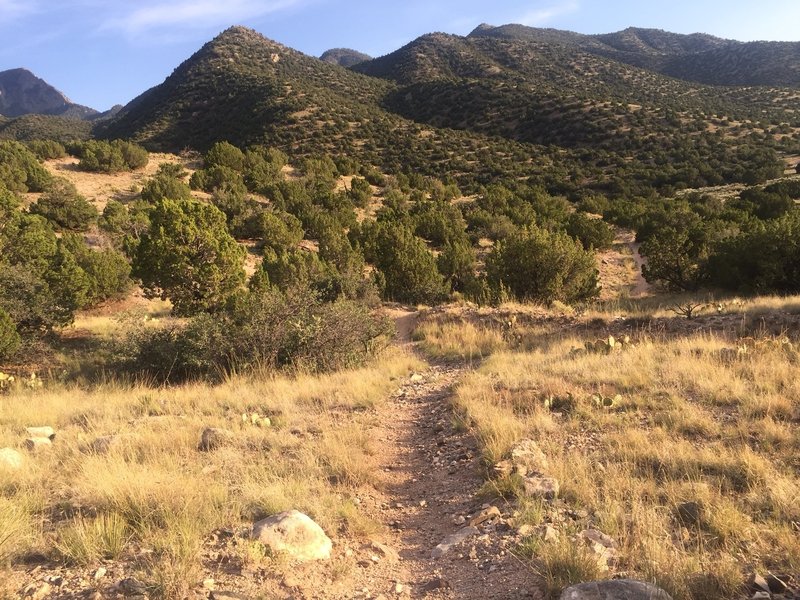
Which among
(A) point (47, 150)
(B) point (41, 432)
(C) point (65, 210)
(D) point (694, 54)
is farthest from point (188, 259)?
(D) point (694, 54)

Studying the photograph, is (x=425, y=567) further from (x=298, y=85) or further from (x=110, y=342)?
(x=298, y=85)

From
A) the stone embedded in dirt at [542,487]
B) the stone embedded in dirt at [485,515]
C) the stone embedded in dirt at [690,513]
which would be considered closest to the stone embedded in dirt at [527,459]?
the stone embedded in dirt at [542,487]

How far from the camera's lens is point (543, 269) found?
47.0 ft

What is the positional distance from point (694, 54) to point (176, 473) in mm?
113388

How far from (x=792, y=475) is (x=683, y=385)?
7.56ft

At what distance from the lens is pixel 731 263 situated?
15.0 m

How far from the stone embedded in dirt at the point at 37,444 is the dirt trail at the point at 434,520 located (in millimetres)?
3190

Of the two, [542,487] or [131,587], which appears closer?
[131,587]

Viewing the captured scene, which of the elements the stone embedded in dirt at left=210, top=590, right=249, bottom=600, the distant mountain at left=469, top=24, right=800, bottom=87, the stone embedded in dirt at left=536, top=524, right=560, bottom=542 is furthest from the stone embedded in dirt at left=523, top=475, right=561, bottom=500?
the distant mountain at left=469, top=24, right=800, bottom=87

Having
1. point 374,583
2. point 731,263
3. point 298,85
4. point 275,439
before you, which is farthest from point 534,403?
point 298,85

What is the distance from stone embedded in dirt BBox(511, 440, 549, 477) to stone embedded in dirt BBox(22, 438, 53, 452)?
170 inches

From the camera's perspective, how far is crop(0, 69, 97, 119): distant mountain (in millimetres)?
154250

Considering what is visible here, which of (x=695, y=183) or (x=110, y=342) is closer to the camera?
(x=110, y=342)

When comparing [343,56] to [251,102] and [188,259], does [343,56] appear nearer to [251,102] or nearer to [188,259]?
[251,102]
